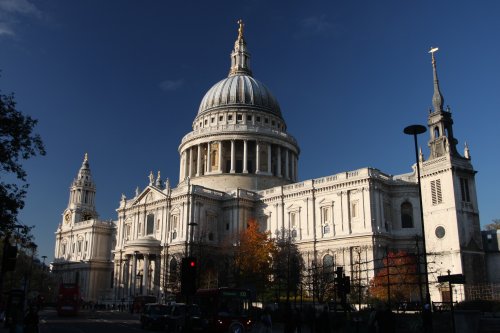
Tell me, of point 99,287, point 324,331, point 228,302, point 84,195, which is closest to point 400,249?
point 228,302

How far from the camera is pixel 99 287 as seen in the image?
10300cm

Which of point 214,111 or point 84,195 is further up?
point 214,111

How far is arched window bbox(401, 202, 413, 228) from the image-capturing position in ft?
215

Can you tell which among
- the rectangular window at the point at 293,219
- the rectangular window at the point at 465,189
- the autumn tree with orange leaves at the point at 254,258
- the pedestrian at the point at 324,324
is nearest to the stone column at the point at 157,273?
the autumn tree with orange leaves at the point at 254,258

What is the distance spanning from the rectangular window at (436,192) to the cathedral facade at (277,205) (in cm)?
12

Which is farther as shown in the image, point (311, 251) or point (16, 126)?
point (311, 251)

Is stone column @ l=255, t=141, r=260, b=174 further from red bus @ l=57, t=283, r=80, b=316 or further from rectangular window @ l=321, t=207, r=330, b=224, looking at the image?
red bus @ l=57, t=283, r=80, b=316

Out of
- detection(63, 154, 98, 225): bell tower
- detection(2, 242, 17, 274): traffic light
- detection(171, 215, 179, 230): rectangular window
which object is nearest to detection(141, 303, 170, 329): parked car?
detection(2, 242, 17, 274): traffic light

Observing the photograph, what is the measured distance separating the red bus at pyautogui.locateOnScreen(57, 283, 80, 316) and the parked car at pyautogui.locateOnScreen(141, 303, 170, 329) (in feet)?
73.8

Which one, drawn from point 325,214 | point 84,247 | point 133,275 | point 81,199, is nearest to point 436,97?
point 325,214

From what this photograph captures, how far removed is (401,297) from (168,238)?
122ft

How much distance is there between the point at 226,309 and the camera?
1325 inches

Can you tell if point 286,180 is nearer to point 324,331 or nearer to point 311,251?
point 311,251

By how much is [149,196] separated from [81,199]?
1638 inches
